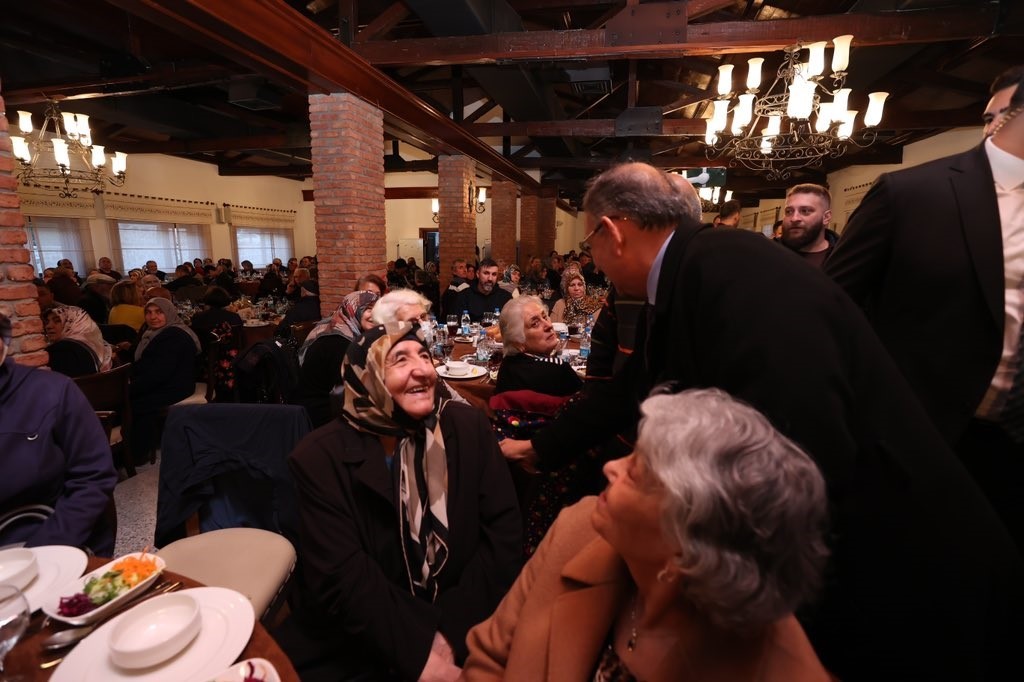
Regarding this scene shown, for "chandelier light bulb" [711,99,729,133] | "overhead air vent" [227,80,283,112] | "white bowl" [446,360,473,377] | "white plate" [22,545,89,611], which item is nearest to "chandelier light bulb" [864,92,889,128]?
"chandelier light bulb" [711,99,729,133]

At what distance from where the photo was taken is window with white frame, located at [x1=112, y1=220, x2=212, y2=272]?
37.4ft

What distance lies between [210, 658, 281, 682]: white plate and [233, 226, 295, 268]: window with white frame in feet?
52.8

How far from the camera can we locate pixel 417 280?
10.2 m

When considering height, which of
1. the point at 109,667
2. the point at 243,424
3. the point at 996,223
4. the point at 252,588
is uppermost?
the point at 996,223

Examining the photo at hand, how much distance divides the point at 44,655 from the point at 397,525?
82 centimetres

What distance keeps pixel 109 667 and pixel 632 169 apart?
1773 mm

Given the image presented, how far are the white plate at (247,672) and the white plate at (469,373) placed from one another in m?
2.09

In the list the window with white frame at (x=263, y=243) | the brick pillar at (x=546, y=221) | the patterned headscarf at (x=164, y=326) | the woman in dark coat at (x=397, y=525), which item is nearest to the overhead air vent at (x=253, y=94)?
the patterned headscarf at (x=164, y=326)

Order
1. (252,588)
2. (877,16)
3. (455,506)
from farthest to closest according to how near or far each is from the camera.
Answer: (877,16)
(252,588)
(455,506)

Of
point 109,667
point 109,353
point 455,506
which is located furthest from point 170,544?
point 109,353

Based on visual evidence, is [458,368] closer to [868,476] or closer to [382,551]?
[382,551]

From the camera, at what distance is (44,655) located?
1.03 metres

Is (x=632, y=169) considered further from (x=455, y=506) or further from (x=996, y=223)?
(x=455, y=506)

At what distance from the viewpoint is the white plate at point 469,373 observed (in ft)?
10.3
